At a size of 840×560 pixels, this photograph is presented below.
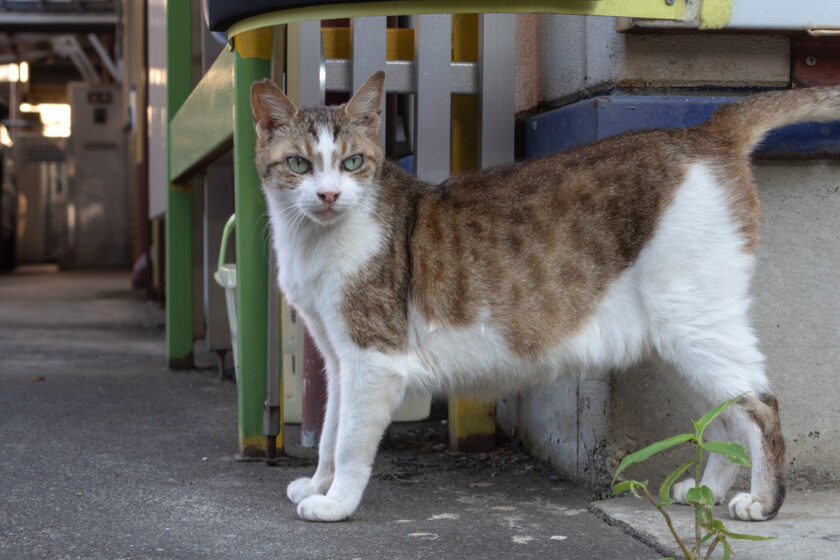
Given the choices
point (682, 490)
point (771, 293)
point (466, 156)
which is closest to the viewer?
point (682, 490)

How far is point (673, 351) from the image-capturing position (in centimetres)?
229

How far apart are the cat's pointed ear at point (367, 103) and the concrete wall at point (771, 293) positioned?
0.61 metres

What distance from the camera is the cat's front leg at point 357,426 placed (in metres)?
2.29

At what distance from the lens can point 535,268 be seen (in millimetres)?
2350

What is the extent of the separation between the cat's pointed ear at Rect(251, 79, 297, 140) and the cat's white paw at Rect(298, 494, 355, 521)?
3.02 ft

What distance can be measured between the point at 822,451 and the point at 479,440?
1066mm

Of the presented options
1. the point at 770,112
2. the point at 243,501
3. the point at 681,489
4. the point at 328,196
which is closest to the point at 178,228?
the point at 243,501

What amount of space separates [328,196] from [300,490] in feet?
2.56

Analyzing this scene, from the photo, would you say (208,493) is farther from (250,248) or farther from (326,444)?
(250,248)

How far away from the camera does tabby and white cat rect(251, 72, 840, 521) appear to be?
2.26 m

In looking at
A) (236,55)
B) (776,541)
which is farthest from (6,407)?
(776,541)

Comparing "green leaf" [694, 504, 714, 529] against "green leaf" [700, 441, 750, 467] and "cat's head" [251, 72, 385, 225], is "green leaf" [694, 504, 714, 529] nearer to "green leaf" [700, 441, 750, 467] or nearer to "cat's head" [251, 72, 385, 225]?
"green leaf" [700, 441, 750, 467]

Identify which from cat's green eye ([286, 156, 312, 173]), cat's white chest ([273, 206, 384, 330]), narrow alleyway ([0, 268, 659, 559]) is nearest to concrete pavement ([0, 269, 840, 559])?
narrow alleyway ([0, 268, 659, 559])

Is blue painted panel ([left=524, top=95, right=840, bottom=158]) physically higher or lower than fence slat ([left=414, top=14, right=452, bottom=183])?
lower
